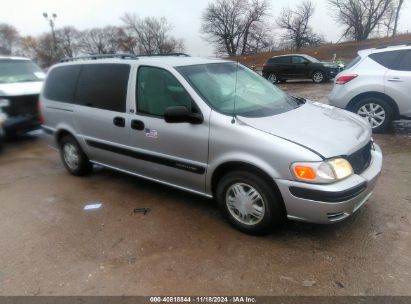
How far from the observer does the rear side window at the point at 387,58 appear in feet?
21.4

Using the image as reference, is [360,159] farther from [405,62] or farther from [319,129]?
[405,62]

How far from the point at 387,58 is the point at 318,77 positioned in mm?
11870

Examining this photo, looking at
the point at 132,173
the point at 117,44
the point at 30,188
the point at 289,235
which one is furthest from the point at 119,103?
the point at 117,44

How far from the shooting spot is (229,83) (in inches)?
160

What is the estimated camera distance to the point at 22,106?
295 inches

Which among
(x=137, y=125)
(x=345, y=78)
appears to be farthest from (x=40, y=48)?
(x=137, y=125)

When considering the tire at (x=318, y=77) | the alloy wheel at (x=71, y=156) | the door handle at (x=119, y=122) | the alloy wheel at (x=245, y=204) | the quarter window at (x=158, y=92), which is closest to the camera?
the alloy wheel at (x=245, y=204)

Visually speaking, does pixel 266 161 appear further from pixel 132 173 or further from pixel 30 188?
pixel 30 188

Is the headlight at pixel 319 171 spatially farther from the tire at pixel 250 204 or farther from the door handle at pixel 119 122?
the door handle at pixel 119 122

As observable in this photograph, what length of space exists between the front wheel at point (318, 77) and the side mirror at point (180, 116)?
15794 millimetres

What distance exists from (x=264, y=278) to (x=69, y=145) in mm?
3582

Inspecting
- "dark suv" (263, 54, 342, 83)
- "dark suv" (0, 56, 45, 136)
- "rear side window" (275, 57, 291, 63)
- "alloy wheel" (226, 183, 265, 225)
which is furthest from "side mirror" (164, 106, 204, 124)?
"rear side window" (275, 57, 291, 63)

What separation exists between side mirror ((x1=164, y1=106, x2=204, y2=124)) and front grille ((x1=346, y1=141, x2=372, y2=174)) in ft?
4.62

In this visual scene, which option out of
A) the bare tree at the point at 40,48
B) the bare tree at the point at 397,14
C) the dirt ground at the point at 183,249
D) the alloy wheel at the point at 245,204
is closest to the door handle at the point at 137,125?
the dirt ground at the point at 183,249
